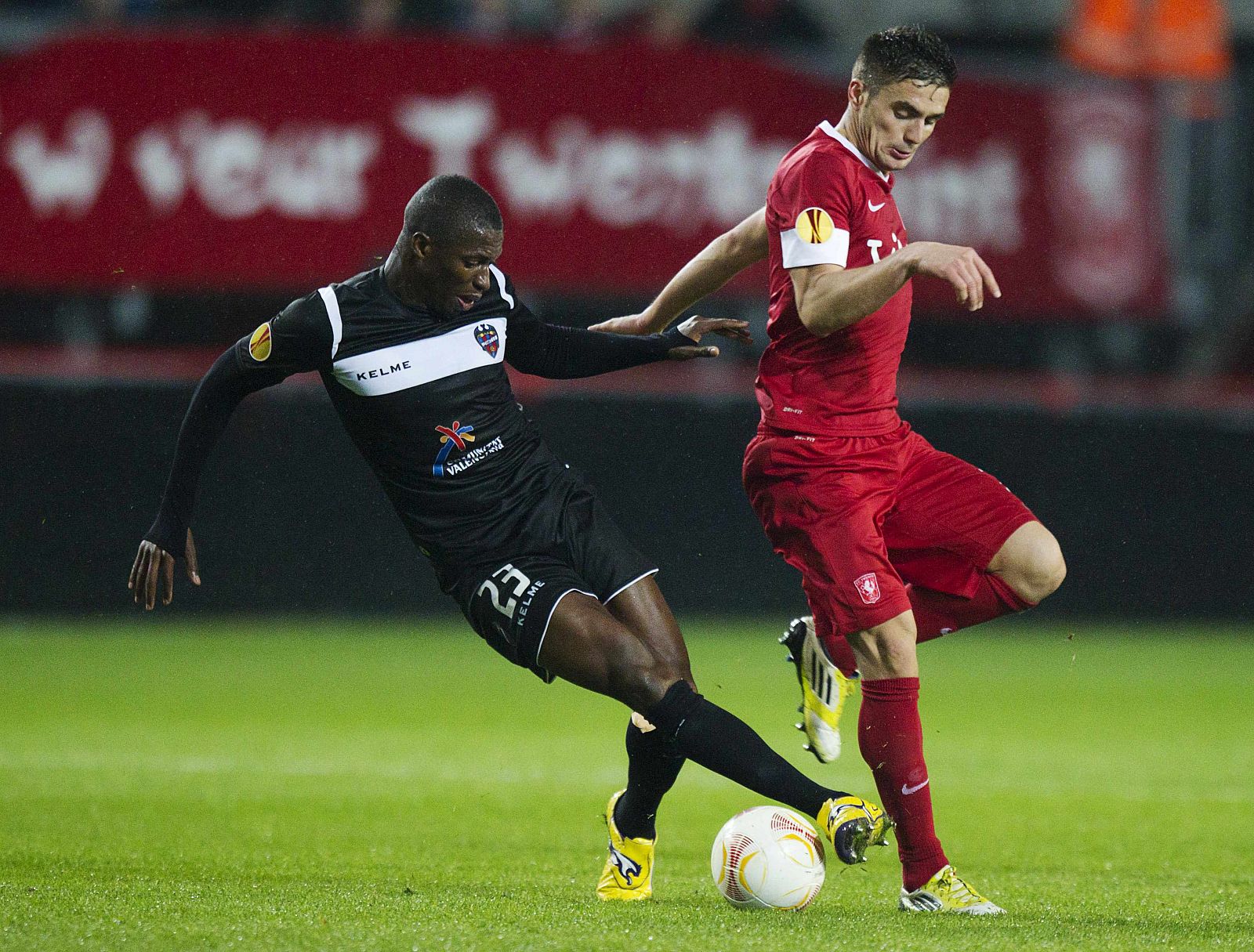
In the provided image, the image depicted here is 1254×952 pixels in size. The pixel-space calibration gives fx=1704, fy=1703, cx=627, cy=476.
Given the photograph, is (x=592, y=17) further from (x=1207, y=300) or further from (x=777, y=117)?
(x=1207, y=300)

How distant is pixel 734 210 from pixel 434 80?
83.4 inches

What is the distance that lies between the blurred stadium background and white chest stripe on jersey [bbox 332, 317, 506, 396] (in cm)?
597

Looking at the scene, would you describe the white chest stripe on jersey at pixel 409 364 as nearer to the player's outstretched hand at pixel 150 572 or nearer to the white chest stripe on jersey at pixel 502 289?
the white chest stripe on jersey at pixel 502 289

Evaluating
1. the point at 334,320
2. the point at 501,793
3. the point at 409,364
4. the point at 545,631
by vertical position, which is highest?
the point at 334,320

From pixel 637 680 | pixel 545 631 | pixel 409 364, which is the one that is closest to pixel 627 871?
pixel 637 680

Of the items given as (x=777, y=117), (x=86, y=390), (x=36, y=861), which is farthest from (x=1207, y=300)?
(x=36, y=861)

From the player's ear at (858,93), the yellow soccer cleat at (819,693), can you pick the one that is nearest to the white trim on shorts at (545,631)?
the yellow soccer cleat at (819,693)

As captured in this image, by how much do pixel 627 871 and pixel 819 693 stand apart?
0.96 metres

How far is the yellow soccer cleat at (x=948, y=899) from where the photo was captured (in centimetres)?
441

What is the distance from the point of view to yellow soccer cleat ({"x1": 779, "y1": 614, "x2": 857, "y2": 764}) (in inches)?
211

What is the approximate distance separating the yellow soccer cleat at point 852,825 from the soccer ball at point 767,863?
189 mm

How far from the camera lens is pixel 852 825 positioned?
13.7ft

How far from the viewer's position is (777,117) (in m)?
11.1

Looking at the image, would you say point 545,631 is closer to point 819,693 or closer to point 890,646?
point 890,646
